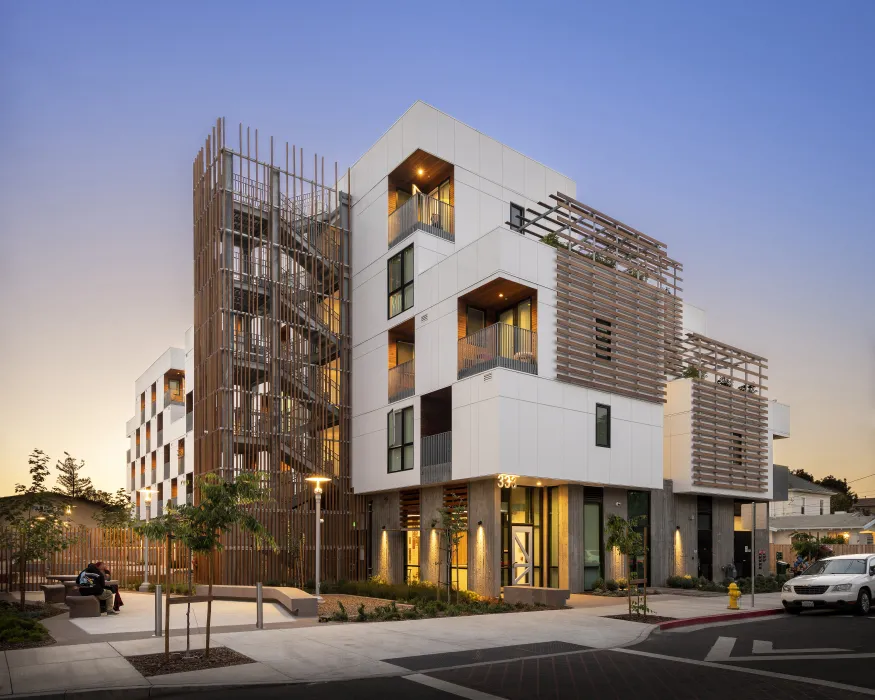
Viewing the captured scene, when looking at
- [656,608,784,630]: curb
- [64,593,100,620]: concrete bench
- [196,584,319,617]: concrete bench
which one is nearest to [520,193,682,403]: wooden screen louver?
[656,608,784,630]: curb

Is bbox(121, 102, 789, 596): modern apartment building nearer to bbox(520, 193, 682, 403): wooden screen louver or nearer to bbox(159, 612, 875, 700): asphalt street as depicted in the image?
bbox(520, 193, 682, 403): wooden screen louver

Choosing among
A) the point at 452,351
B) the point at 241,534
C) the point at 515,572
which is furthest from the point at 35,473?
the point at 515,572

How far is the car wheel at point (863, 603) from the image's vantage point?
74.5 feet

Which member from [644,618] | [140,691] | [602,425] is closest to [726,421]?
[602,425]

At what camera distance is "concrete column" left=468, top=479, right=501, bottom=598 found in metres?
26.8

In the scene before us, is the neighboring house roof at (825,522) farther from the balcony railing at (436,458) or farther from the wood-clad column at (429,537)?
the balcony railing at (436,458)

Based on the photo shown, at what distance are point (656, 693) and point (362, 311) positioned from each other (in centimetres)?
2415

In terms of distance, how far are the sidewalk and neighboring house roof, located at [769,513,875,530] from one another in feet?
161

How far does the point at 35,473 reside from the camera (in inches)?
992

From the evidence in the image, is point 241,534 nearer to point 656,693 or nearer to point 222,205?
point 222,205

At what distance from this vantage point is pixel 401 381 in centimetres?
3117

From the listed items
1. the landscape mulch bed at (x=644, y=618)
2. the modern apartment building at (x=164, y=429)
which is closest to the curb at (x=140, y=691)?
the landscape mulch bed at (x=644, y=618)

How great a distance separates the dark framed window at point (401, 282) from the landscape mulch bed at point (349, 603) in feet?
34.2

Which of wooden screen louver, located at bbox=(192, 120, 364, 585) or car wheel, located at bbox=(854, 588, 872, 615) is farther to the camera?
wooden screen louver, located at bbox=(192, 120, 364, 585)
